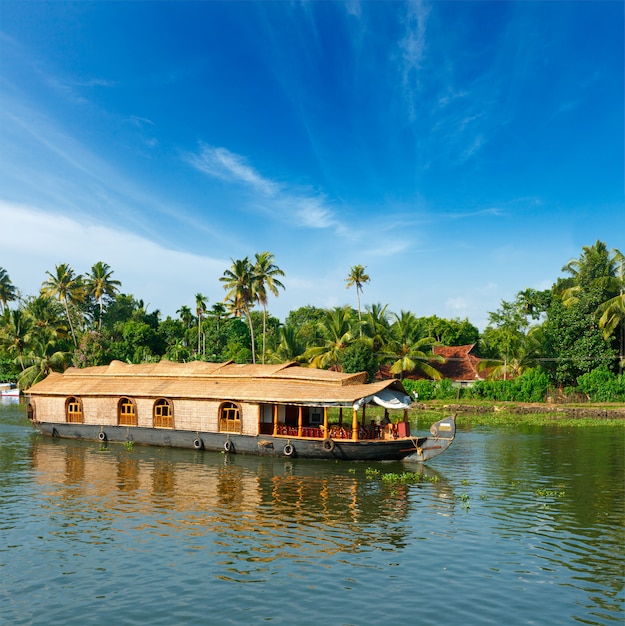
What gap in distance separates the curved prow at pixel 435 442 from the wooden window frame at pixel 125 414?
14080mm

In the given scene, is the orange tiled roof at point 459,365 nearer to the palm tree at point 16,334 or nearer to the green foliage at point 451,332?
the green foliage at point 451,332

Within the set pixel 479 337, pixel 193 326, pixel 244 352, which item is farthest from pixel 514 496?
pixel 193 326

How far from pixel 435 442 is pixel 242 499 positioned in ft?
27.7

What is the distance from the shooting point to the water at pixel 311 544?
1041 cm

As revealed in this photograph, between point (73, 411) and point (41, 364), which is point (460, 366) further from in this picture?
point (41, 364)

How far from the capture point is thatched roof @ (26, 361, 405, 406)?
23.9m

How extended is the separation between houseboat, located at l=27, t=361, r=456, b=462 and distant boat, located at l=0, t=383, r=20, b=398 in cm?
3088

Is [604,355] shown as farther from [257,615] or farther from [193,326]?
[193,326]

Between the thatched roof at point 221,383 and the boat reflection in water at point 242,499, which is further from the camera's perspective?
the thatched roof at point 221,383

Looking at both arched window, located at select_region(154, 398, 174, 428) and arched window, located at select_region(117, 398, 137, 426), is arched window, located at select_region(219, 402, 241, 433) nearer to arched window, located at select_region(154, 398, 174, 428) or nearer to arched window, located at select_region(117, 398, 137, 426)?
arched window, located at select_region(154, 398, 174, 428)

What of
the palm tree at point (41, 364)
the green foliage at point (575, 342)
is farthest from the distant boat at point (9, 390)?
the green foliage at point (575, 342)

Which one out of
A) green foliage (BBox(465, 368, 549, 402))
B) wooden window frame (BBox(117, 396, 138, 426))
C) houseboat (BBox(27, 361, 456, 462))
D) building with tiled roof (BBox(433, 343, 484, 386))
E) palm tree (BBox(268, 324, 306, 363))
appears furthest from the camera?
building with tiled roof (BBox(433, 343, 484, 386))

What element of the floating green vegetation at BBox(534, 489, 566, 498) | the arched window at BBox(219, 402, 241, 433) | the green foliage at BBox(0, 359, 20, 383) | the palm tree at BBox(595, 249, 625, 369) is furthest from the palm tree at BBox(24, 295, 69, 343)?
the floating green vegetation at BBox(534, 489, 566, 498)

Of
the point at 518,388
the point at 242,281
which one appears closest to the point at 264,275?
the point at 242,281
